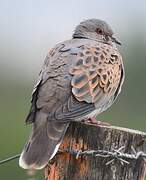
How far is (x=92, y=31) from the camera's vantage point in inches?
339

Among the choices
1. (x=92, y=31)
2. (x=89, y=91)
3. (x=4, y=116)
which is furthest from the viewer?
(x=4, y=116)

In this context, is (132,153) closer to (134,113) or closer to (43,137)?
(43,137)

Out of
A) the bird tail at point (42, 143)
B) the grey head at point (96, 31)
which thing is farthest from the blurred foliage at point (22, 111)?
the bird tail at point (42, 143)

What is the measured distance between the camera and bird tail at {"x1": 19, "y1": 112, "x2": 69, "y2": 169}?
664cm

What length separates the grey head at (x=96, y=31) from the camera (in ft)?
28.2

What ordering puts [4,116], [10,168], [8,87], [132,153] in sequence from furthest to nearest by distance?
[8,87] < [4,116] < [10,168] < [132,153]

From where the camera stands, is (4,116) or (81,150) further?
(4,116)

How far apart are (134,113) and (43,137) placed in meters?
7.36

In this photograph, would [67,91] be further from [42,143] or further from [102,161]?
[102,161]

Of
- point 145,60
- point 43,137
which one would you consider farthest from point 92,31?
point 145,60

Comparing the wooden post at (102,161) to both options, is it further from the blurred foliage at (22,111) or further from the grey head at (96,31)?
the blurred foliage at (22,111)

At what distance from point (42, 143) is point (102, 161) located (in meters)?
0.79

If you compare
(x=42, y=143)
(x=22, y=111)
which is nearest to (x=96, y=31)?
(x=42, y=143)

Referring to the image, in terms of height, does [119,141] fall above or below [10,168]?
above
